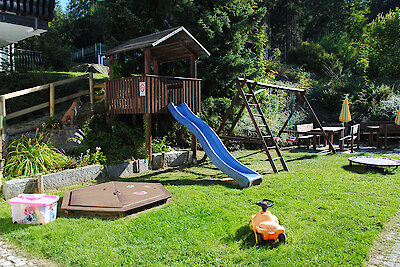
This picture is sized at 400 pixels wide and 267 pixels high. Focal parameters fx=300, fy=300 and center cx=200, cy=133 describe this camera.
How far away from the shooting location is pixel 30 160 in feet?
23.9

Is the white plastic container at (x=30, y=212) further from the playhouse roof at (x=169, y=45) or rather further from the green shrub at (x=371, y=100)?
the green shrub at (x=371, y=100)

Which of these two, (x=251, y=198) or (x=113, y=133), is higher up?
(x=113, y=133)

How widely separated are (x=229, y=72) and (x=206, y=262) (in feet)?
35.5

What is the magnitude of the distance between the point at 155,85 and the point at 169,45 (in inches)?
73.7

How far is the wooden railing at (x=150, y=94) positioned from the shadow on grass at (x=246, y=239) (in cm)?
558

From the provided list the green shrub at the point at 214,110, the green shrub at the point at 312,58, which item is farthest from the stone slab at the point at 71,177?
the green shrub at the point at 312,58

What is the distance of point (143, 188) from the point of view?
6.57 metres

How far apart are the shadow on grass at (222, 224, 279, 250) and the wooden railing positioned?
18.3 feet

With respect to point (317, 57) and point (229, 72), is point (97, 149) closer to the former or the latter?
point (229, 72)

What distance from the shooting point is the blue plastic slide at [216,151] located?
764 cm

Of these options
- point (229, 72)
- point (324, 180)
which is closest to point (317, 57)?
point (229, 72)

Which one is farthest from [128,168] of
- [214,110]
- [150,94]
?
[214,110]

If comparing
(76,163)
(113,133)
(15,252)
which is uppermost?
(113,133)

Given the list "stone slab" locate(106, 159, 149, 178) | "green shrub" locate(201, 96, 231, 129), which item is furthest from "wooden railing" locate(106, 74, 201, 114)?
"green shrub" locate(201, 96, 231, 129)
